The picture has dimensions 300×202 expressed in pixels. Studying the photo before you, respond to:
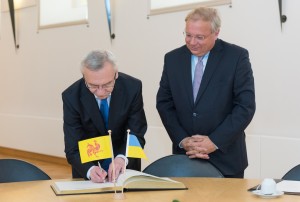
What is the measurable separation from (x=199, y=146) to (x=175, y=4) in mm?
3145

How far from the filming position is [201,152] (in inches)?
130

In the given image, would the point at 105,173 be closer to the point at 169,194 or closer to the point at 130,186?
the point at 130,186

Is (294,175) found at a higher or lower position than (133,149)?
lower

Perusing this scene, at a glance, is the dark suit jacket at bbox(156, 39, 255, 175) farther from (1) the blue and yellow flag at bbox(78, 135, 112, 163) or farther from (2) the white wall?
(2) the white wall

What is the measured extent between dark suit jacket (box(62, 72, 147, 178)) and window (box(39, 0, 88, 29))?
14.9ft

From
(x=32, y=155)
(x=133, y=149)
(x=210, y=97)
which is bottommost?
(x=32, y=155)

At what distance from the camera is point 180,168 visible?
10.2ft

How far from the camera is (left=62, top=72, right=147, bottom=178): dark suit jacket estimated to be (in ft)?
10.2

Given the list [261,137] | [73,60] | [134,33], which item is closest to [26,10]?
[73,60]

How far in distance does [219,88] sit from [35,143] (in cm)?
589

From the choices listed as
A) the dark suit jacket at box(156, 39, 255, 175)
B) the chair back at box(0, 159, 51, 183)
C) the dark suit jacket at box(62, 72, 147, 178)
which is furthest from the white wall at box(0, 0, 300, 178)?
the chair back at box(0, 159, 51, 183)

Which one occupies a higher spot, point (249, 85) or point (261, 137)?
point (249, 85)

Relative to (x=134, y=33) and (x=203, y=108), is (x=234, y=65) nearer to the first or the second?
(x=203, y=108)

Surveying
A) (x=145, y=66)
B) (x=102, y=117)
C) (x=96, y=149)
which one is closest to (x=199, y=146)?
(x=102, y=117)
